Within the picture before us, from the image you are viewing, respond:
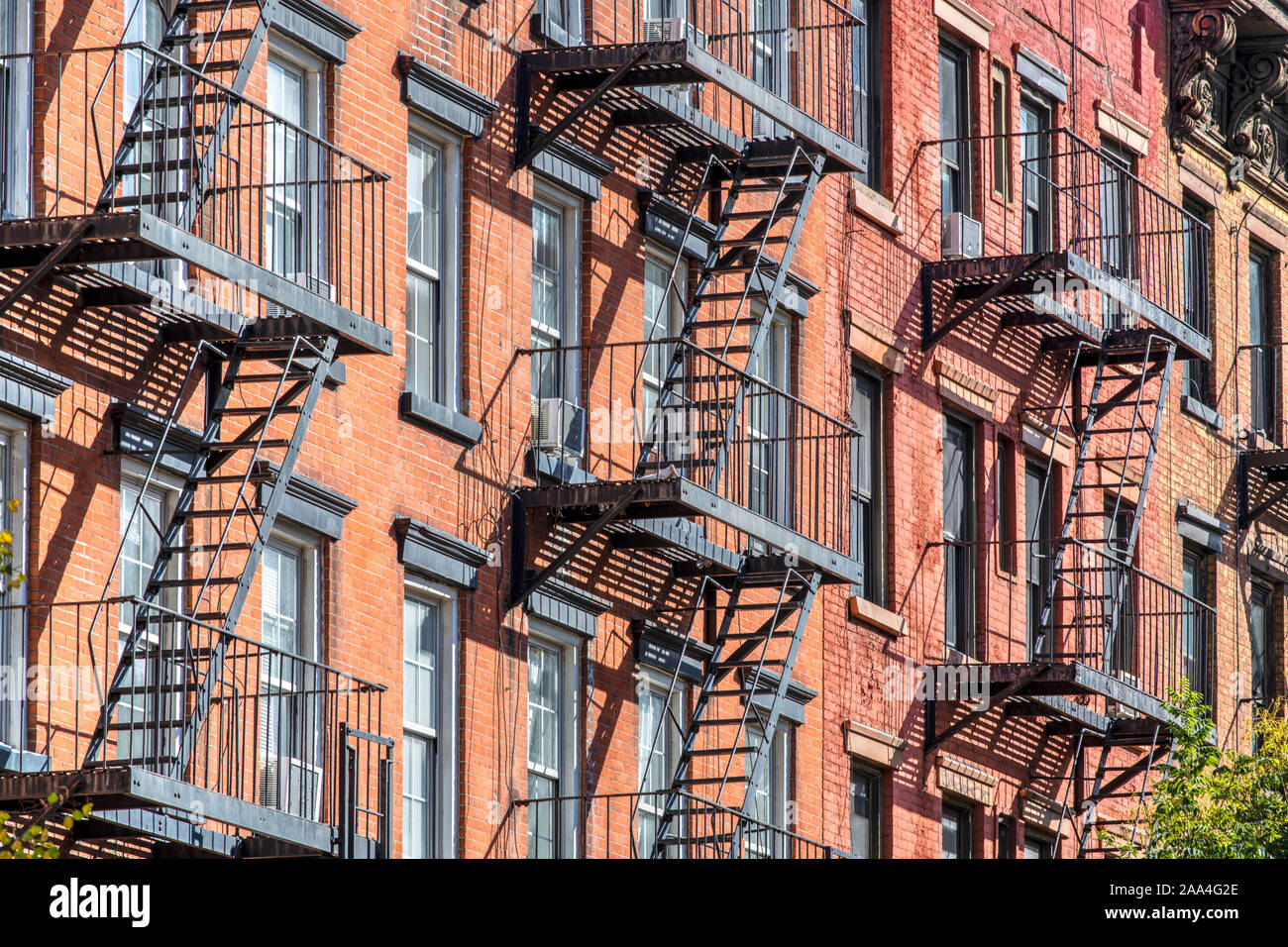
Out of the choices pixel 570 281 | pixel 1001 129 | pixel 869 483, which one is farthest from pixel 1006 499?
pixel 570 281

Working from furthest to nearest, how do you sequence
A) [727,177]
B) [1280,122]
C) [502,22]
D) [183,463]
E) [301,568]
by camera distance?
[1280,122]
[727,177]
[502,22]
[301,568]
[183,463]

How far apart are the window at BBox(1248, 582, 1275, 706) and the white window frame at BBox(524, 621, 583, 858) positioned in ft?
45.4

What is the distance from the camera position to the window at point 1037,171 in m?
32.8

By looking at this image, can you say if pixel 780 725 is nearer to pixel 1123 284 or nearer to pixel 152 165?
pixel 1123 284

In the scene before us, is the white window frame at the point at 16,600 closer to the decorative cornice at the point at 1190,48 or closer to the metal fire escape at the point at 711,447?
the metal fire escape at the point at 711,447

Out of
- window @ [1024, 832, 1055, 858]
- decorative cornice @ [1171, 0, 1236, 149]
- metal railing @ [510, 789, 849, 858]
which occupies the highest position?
decorative cornice @ [1171, 0, 1236, 149]

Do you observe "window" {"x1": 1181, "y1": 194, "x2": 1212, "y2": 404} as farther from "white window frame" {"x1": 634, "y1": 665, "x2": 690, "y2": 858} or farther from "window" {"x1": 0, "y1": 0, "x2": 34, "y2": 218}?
"window" {"x1": 0, "y1": 0, "x2": 34, "y2": 218}

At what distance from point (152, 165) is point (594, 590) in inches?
258

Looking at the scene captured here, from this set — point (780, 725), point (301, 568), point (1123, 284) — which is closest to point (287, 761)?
point (301, 568)

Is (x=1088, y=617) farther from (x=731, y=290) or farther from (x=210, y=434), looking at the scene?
(x=210, y=434)

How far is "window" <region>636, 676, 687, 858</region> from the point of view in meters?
25.1

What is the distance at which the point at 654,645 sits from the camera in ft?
83.4

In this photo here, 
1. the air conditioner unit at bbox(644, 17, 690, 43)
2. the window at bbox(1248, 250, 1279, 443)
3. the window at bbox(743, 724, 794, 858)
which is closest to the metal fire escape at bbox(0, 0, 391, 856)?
the air conditioner unit at bbox(644, 17, 690, 43)

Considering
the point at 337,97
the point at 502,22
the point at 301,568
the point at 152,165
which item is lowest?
the point at 301,568
